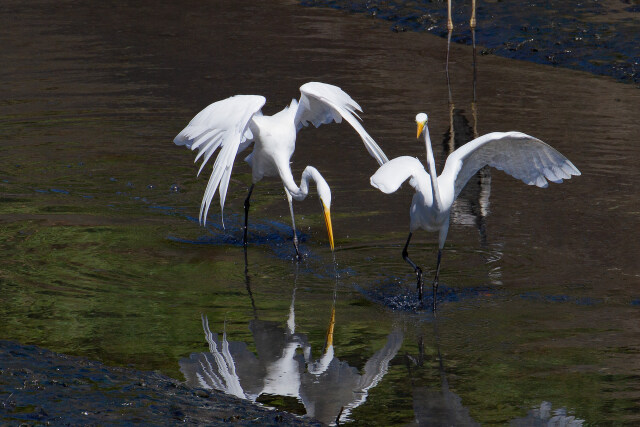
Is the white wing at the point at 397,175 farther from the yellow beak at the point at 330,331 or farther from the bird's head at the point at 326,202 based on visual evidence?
the yellow beak at the point at 330,331

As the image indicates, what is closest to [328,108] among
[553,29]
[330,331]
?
[330,331]

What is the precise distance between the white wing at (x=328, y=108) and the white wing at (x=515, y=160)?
645 millimetres

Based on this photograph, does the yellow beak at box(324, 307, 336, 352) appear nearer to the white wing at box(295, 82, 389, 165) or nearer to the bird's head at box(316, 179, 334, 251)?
the bird's head at box(316, 179, 334, 251)

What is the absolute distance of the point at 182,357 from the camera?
5840 mm

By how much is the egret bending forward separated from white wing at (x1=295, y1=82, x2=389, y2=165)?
0.65m

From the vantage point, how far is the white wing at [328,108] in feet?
25.0

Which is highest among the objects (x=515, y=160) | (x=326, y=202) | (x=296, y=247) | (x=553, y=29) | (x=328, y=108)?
(x=553, y=29)

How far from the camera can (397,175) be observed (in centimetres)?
634

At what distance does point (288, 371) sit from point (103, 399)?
119 centimetres

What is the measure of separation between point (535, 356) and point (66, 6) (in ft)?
53.3

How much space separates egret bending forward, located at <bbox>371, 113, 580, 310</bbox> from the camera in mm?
6465

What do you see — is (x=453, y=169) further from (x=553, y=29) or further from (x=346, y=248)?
(x=553, y=29)

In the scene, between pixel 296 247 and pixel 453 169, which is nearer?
pixel 453 169

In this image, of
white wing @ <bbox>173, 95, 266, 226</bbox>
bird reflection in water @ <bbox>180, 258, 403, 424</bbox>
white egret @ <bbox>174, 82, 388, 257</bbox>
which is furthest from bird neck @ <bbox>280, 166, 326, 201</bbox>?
bird reflection in water @ <bbox>180, 258, 403, 424</bbox>
